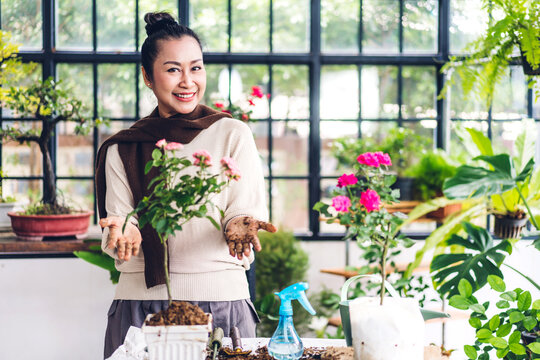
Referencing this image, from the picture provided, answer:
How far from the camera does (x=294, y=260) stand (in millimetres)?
3176

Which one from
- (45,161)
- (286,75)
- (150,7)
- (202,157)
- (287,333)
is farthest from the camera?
(286,75)

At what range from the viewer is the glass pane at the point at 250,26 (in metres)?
3.46

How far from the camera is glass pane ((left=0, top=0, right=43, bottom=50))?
334 centimetres

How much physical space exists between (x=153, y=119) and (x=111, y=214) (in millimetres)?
319

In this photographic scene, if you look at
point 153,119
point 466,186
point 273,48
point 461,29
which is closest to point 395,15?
point 461,29

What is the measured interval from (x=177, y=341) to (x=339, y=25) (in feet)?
8.98

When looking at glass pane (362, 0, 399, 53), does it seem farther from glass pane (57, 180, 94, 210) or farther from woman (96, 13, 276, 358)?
woman (96, 13, 276, 358)

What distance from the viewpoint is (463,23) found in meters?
3.53

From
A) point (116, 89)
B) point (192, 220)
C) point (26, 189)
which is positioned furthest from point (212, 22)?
point (192, 220)

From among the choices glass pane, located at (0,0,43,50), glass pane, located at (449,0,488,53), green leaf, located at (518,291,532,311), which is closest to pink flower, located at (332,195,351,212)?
green leaf, located at (518,291,532,311)

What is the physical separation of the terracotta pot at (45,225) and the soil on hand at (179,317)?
1.89m

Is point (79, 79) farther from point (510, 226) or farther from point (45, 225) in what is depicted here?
point (510, 226)

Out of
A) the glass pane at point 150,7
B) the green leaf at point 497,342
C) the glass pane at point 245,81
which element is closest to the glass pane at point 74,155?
the glass pane at point 150,7

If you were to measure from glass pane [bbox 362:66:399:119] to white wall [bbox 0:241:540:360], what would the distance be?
1.35 metres
